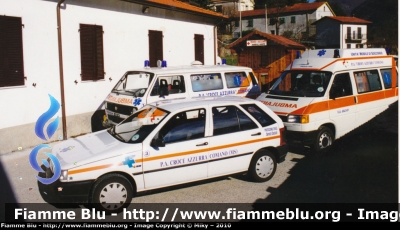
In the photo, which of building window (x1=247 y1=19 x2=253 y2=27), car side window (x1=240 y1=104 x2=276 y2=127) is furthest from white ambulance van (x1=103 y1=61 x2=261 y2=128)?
building window (x1=247 y1=19 x2=253 y2=27)

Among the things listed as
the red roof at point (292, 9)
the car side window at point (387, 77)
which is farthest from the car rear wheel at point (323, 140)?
the red roof at point (292, 9)

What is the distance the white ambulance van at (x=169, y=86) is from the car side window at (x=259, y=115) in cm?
337

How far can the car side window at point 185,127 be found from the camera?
6215 millimetres

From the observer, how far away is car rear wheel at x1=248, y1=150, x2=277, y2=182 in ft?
23.1

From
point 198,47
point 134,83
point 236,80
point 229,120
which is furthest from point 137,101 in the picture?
point 198,47

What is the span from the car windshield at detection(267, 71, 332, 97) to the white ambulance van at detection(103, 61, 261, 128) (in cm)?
160

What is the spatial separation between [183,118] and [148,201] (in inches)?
55.5

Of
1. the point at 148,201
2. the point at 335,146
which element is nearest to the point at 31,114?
the point at 148,201

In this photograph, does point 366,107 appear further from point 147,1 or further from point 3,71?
point 3,71

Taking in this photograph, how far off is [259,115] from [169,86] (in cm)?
392

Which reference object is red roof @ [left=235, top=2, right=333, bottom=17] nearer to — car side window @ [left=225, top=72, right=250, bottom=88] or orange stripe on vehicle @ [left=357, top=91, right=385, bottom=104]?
car side window @ [left=225, top=72, right=250, bottom=88]

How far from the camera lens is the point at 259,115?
7.23 m

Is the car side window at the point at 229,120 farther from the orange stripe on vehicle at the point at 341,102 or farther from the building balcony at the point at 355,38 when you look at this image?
the building balcony at the point at 355,38

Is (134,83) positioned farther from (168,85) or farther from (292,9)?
(292,9)
